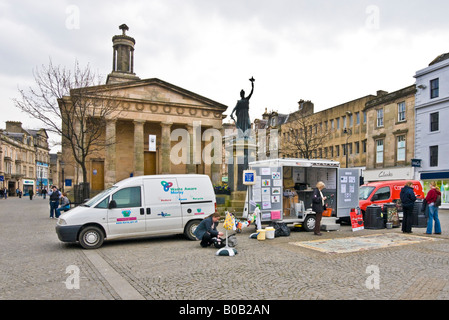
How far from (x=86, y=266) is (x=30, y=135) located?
8824 cm

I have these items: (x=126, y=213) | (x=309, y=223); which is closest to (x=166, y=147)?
(x=309, y=223)

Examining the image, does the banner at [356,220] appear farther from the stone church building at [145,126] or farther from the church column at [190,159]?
the church column at [190,159]

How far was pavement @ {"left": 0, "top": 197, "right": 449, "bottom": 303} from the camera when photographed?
17.9 feet

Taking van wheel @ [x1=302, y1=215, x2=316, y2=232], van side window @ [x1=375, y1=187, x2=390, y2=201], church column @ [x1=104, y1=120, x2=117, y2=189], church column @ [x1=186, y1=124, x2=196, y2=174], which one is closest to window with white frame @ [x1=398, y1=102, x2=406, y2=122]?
van side window @ [x1=375, y1=187, x2=390, y2=201]

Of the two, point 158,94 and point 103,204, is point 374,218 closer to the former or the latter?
point 103,204

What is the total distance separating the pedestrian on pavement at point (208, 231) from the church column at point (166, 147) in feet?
82.9

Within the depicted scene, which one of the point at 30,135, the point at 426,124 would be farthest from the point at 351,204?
the point at 30,135

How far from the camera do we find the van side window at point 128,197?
10289 mm

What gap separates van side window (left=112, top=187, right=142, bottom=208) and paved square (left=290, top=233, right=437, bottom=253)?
4760mm

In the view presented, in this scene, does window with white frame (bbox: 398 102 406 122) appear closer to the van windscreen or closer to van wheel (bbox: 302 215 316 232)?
the van windscreen

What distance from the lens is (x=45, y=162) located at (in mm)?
94625

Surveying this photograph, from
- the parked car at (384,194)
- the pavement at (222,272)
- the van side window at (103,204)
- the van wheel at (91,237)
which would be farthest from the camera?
the parked car at (384,194)

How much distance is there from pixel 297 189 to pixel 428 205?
475 centimetres

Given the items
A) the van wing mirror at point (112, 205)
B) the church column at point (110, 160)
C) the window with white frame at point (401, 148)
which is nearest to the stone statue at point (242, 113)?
the van wing mirror at point (112, 205)
